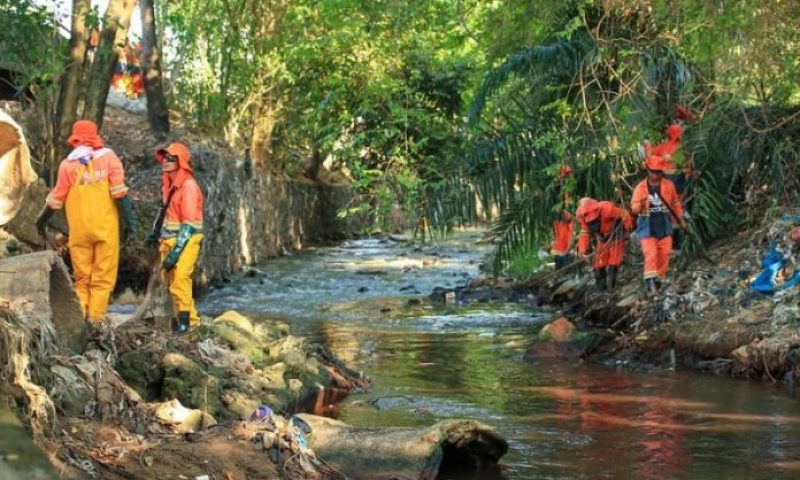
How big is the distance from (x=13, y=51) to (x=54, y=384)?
10.7 meters

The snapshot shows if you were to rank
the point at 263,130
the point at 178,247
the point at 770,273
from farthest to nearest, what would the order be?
1. the point at 263,130
2. the point at 770,273
3. the point at 178,247

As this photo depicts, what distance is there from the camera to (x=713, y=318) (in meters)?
12.4

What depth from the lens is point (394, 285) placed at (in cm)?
2130

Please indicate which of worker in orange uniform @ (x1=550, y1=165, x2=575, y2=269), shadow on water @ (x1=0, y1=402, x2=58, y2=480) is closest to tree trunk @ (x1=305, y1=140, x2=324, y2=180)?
worker in orange uniform @ (x1=550, y1=165, x2=575, y2=269)

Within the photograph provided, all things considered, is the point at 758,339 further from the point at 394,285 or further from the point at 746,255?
the point at 394,285

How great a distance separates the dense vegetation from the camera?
10.7 metres

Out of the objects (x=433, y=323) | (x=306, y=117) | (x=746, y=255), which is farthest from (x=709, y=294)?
(x=306, y=117)

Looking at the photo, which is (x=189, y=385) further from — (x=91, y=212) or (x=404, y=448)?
(x=91, y=212)

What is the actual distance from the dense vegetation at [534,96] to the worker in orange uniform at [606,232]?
0.34m

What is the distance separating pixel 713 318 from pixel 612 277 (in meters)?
3.43

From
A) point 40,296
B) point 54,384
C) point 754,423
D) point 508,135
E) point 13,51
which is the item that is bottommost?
point 754,423

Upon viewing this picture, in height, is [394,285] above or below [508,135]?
below

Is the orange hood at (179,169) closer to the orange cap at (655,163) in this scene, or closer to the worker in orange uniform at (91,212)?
the worker in orange uniform at (91,212)

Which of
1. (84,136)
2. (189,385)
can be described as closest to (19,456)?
(189,385)
